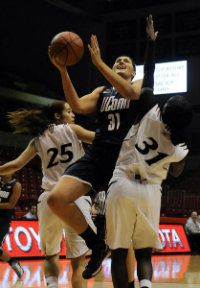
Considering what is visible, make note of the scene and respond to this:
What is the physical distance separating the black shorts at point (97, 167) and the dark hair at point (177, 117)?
490 mm

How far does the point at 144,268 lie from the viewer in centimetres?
376

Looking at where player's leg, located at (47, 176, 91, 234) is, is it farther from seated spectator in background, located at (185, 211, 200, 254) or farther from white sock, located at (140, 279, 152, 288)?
seated spectator in background, located at (185, 211, 200, 254)

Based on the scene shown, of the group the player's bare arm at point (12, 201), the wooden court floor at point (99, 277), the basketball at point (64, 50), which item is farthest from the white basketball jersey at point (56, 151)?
the player's bare arm at point (12, 201)

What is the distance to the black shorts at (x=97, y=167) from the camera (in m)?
4.04

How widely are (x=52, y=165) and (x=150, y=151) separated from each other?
1.26 m

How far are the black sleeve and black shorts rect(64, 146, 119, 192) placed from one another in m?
0.38

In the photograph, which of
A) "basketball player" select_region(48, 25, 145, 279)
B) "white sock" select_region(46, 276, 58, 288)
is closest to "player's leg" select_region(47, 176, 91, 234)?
"basketball player" select_region(48, 25, 145, 279)

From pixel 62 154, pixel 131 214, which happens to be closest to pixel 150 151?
pixel 131 214

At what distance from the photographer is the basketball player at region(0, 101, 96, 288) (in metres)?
4.67

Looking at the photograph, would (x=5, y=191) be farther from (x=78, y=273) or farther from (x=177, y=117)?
(x=177, y=117)

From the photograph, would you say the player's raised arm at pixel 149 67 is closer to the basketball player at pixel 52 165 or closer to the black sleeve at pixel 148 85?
the black sleeve at pixel 148 85

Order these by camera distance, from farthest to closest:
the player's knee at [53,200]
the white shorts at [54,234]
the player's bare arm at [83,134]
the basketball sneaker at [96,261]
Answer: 1. the player's bare arm at [83,134]
2. the white shorts at [54,234]
3. the basketball sneaker at [96,261]
4. the player's knee at [53,200]

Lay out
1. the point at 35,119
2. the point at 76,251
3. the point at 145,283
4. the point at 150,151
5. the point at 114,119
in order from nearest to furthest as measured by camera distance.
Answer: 1. the point at 145,283
2. the point at 150,151
3. the point at 114,119
4. the point at 76,251
5. the point at 35,119

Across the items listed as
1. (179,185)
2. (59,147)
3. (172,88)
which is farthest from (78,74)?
(59,147)
